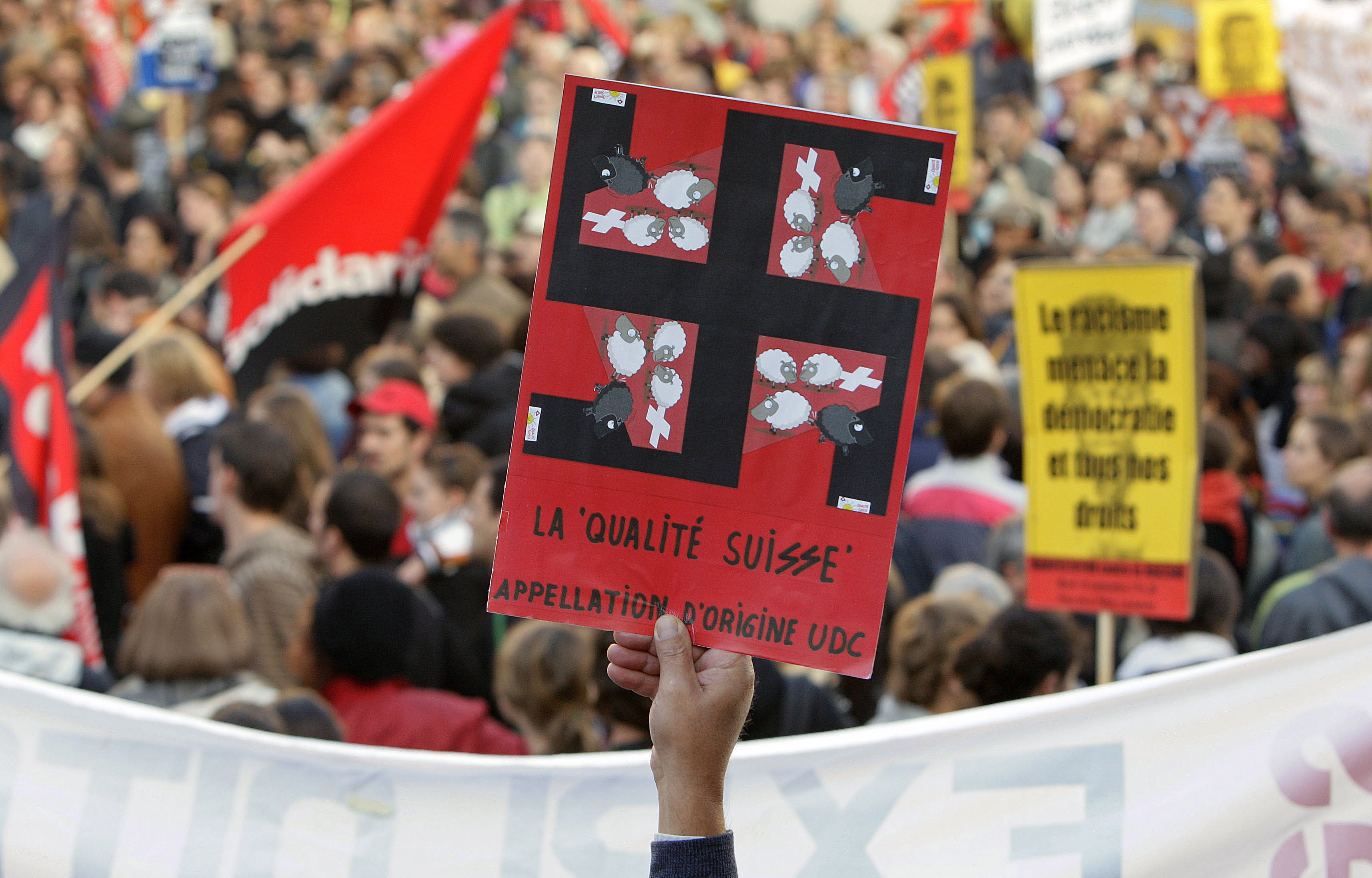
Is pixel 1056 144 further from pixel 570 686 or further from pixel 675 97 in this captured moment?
pixel 675 97

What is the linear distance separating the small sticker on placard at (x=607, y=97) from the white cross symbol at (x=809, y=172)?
0.24 meters

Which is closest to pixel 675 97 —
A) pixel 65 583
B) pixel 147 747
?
pixel 147 747

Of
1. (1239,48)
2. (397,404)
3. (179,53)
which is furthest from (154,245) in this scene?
(1239,48)

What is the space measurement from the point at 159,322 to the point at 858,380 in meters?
4.31

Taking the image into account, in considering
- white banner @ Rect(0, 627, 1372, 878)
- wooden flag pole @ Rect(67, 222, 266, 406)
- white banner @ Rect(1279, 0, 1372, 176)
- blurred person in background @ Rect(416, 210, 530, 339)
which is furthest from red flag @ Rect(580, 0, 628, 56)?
white banner @ Rect(0, 627, 1372, 878)

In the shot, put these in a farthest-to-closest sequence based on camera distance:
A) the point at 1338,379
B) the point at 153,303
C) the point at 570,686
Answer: the point at 153,303 → the point at 1338,379 → the point at 570,686

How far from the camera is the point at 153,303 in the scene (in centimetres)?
700

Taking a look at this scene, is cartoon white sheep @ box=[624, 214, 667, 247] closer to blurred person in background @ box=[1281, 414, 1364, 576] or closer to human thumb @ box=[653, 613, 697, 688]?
human thumb @ box=[653, 613, 697, 688]

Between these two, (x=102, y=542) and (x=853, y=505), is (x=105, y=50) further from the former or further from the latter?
(x=853, y=505)

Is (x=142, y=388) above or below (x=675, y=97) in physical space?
below

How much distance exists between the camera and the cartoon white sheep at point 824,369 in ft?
6.32

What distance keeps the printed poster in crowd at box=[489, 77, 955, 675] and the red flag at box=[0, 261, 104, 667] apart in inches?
98.6

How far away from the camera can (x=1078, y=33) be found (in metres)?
10.5

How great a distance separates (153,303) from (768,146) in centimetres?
570
